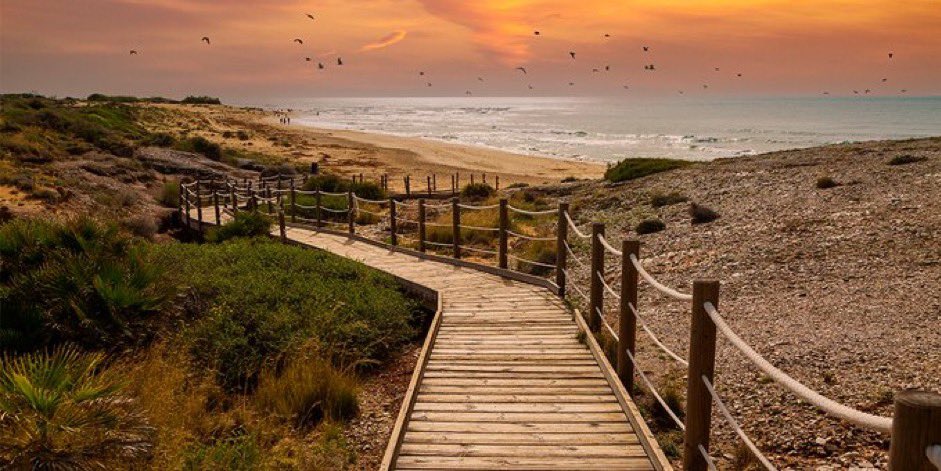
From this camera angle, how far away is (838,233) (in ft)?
41.0

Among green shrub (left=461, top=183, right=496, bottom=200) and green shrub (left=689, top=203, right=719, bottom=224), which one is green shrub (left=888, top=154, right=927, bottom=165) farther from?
green shrub (left=461, top=183, right=496, bottom=200)

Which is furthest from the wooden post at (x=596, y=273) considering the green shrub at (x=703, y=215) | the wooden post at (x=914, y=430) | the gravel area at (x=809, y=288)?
the green shrub at (x=703, y=215)

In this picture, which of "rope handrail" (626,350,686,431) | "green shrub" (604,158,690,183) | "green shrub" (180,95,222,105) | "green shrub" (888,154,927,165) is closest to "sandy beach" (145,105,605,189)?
"green shrub" (604,158,690,183)

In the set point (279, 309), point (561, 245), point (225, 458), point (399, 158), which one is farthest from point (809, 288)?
point (399, 158)

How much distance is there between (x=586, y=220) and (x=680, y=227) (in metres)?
3.48

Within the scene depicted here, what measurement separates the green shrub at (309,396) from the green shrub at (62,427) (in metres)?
1.94

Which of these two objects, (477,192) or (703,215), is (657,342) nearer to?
(703,215)

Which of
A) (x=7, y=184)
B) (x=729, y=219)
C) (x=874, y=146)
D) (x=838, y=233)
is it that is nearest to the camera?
(x=838, y=233)

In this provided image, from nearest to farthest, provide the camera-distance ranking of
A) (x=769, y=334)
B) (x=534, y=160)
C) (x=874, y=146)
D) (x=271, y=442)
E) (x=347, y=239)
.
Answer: (x=271, y=442) → (x=769, y=334) → (x=347, y=239) → (x=874, y=146) → (x=534, y=160)

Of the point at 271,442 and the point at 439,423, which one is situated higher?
the point at 439,423

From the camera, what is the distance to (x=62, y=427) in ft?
12.9

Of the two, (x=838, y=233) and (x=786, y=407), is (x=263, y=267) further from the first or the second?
(x=838, y=233)

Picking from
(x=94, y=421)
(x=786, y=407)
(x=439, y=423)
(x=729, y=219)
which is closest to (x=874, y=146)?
(x=729, y=219)

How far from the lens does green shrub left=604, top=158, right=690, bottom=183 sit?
2661 cm
